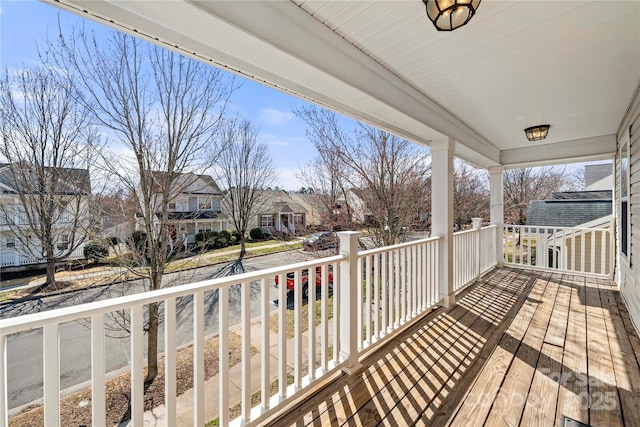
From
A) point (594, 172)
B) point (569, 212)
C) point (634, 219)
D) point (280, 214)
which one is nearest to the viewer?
point (634, 219)

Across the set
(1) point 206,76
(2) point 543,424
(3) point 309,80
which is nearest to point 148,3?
(3) point 309,80

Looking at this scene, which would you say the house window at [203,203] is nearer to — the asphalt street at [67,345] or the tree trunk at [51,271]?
the asphalt street at [67,345]

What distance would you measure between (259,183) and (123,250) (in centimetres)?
426

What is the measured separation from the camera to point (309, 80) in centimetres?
192

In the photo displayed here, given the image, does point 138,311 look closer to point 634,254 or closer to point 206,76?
point 206,76

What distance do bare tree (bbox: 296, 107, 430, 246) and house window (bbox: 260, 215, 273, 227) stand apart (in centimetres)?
252

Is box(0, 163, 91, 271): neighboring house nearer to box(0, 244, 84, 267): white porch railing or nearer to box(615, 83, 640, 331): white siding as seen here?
box(0, 244, 84, 267): white porch railing

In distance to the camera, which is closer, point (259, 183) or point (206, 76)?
point (206, 76)

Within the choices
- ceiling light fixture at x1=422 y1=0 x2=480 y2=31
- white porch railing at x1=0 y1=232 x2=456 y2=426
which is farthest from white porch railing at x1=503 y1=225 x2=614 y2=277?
ceiling light fixture at x1=422 y1=0 x2=480 y2=31

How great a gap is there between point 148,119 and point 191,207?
1.49m

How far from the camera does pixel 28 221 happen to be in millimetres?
3191

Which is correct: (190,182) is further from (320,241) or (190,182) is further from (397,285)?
(397,285)

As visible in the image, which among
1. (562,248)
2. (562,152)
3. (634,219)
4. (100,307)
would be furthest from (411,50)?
(562,248)

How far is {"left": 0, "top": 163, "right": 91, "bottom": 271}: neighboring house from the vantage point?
3.04 metres
